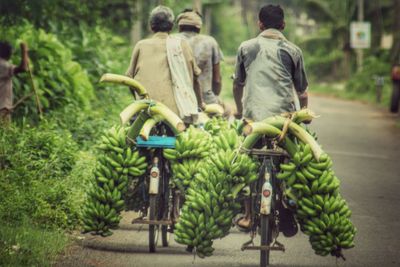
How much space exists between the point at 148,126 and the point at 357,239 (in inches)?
106

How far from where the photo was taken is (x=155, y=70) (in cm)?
866

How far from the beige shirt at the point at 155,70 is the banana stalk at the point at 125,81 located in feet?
1.16

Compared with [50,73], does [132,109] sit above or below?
above

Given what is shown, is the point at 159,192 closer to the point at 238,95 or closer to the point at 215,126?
the point at 215,126

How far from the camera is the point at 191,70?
8828mm

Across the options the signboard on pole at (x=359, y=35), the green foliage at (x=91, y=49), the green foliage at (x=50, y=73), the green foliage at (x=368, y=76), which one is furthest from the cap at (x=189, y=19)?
the green foliage at (x=368, y=76)

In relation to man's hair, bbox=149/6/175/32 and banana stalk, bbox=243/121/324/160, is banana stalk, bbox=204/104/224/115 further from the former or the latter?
banana stalk, bbox=243/121/324/160

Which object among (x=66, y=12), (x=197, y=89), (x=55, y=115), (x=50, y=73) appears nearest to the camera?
(x=197, y=89)

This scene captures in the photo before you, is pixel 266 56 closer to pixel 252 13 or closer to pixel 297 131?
pixel 297 131

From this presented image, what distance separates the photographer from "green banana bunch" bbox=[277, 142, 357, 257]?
7.01 metres

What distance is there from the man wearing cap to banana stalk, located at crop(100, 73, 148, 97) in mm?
2424

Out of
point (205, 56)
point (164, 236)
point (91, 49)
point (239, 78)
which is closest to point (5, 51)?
point (205, 56)

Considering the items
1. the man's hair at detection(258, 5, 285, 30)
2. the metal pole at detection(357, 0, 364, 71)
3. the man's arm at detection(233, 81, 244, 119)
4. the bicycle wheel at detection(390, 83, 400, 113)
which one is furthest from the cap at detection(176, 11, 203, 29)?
the metal pole at detection(357, 0, 364, 71)

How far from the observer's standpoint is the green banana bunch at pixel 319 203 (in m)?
7.01
